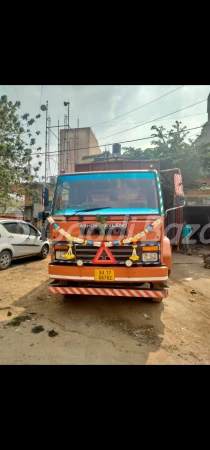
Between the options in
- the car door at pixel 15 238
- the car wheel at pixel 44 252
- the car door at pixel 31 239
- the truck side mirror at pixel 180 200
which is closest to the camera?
the truck side mirror at pixel 180 200

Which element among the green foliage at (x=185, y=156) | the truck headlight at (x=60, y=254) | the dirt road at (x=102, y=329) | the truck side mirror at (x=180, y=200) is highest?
the green foliage at (x=185, y=156)

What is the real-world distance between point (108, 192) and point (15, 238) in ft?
14.5

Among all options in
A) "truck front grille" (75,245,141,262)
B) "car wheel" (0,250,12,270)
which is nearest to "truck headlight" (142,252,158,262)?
"truck front grille" (75,245,141,262)

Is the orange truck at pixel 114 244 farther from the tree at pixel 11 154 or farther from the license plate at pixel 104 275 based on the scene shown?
the tree at pixel 11 154

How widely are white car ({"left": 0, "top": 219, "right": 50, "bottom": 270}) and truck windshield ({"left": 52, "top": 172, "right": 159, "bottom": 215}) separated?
276 cm

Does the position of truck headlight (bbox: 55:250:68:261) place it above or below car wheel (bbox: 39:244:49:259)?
above

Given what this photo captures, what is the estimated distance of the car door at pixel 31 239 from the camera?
25.3 ft

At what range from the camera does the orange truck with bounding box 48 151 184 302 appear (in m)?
3.35

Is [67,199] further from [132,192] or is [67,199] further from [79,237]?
[132,192]

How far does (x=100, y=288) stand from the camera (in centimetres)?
341

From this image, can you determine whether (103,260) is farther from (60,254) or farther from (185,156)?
(185,156)

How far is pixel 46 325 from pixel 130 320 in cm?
132

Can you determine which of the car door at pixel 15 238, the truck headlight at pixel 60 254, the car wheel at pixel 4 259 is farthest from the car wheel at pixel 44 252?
the truck headlight at pixel 60 254

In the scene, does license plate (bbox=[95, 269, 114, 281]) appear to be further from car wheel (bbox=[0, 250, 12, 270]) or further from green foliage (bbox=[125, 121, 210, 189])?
green foliage (bbox=[125, 121, 210, 189])
